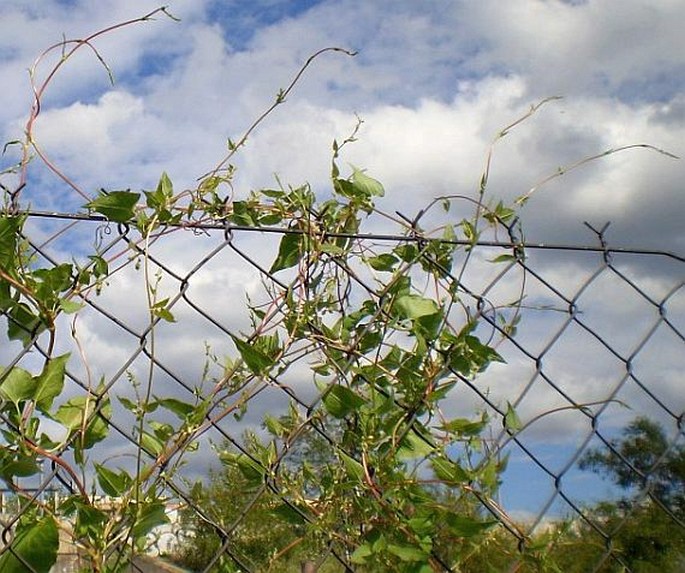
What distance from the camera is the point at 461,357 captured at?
1.42 meters

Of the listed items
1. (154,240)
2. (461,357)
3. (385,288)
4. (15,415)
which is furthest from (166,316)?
(461,357)

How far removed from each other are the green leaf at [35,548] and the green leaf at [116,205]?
1.34ft

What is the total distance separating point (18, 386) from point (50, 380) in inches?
1.6

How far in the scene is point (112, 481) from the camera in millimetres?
1174

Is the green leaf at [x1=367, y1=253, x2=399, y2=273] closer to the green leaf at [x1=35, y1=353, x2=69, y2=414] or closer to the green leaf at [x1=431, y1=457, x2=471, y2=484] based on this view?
the green leaf at [x1=431, y1=457, x2=471, y2=484]

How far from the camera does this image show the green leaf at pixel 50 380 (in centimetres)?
118

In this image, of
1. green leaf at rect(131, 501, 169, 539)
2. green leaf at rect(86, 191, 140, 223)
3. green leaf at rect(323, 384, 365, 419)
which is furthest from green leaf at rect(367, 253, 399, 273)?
green leaf at rect(131, 501, 169, 539)

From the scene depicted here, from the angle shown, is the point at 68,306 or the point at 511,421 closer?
the point at 68,306

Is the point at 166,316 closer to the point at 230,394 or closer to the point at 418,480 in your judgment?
the point at 230,394

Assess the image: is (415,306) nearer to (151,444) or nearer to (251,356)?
(251,356)

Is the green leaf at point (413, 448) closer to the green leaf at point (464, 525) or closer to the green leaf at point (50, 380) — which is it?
the green leaf at point (464, 525)

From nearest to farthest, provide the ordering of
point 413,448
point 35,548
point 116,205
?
point 35,548
point 116,205
point 413,448

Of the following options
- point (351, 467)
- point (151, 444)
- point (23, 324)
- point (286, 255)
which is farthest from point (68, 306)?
point (351, 467)

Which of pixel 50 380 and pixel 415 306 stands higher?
pixel 415 306
